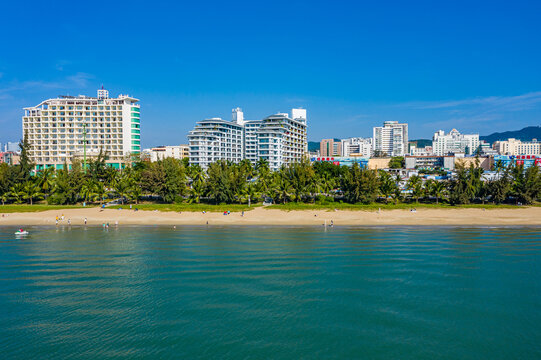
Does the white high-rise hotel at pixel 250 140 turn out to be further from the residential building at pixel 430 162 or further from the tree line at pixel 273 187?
the residential building at pixel 430 162

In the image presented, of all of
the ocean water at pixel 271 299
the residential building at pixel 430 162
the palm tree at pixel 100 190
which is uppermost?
the residential building at pixel 430 162

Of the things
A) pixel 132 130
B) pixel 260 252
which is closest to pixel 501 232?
pixel 260 252

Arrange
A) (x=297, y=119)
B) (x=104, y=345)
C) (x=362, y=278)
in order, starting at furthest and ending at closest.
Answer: (x=297, y=119)
(x=362, y=278)
(x=104, y=345)

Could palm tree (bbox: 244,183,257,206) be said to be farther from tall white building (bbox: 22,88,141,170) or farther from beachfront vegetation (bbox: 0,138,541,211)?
tall white building (bbox: 22,88,141,170)

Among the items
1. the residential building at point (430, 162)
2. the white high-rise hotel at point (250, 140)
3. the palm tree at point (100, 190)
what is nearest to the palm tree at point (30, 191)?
the palm tree at point (100, 190)

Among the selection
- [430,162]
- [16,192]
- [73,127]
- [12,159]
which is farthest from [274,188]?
[430,162]

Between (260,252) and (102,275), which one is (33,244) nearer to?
(102,275)

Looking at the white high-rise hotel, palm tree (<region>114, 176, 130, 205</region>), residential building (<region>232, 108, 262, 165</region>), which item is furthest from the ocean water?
residential building (<region>232, 108, 262, 165</region>)
